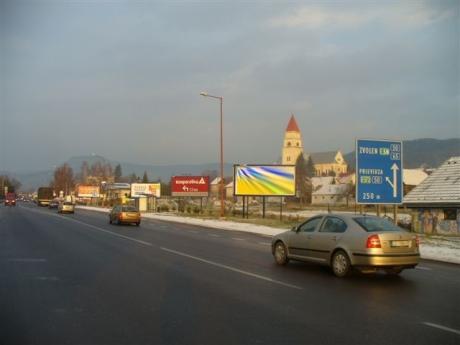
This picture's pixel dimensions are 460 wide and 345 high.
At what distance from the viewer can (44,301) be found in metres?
9.27

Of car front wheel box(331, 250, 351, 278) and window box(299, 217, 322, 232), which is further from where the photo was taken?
window box(299, 217, 322, 232)

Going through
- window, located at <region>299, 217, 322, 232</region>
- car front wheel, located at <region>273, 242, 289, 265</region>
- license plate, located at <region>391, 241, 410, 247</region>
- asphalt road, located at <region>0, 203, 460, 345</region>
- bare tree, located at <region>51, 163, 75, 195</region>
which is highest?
bare tree, located at <region>51, 163, 75, 195</region>

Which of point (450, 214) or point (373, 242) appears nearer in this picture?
point (373, 242)

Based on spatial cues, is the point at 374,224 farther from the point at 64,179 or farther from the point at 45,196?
the point at 64,179

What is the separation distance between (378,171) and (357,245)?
385 inches

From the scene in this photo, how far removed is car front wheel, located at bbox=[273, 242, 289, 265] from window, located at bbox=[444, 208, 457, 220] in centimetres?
2365

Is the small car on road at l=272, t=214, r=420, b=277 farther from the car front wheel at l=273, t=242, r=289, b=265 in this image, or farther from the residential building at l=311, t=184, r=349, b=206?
the residential building at l=311, t=184, r=349, b=206

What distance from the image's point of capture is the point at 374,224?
12.9m

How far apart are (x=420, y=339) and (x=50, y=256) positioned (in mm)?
11512

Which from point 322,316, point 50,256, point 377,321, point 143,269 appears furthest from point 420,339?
point 50,256

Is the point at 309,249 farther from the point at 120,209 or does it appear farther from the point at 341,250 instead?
the point at 120,209

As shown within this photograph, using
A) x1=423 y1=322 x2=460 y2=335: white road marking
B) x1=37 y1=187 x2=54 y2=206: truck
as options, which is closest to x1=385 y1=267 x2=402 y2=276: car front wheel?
x1=423 y1=322 x2=460 y2=335: white road marking

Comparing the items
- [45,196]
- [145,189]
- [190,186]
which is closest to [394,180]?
[190,186]

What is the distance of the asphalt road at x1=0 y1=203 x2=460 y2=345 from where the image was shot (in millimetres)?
7148
